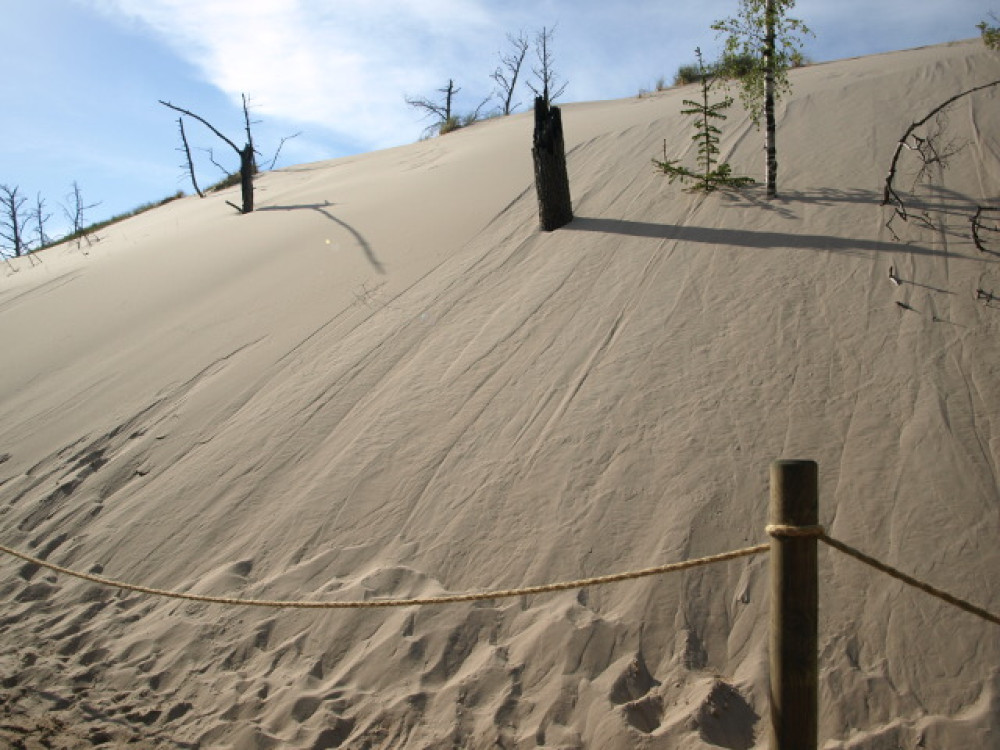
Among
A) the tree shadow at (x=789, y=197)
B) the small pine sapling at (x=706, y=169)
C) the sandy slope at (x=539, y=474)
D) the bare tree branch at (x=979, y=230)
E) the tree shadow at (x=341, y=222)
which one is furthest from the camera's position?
the tree shadow at (x=341, y=222)

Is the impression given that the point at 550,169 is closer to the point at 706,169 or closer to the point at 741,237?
the point at 706,169

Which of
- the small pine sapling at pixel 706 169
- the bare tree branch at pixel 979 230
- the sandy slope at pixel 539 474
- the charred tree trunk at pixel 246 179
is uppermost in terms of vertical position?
the charred tree trunk at pixel 246 179

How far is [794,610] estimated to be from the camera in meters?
1.96

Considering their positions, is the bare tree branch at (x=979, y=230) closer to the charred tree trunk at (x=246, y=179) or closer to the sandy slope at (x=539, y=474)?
the sandy slope at (x=539, y=474)

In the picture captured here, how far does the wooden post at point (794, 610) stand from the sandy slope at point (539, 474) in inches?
30.5

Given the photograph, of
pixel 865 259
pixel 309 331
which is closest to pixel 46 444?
pixel 309 331

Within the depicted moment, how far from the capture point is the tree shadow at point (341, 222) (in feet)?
26.6

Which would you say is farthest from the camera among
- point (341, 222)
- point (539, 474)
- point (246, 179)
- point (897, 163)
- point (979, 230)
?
point (246, 179)

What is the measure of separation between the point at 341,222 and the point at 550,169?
3.67m

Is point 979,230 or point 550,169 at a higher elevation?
point 550,169

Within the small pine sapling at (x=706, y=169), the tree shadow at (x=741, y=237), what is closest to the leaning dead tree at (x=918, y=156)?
the tree shadow at (x=741, y=237)

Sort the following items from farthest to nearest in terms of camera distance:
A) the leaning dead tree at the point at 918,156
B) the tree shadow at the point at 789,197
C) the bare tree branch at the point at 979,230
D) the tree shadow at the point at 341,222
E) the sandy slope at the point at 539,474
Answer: the tree shadow at the point at 341,222 → the tree shadow at the point at 789,197 → the leaning dead tree at the point at 918,156 → the bare tree branch at the point at 979,230 → the sandy slope at the point at 539,474

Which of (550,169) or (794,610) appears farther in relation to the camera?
(550,169)

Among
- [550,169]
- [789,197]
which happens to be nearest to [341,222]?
[550,169]
